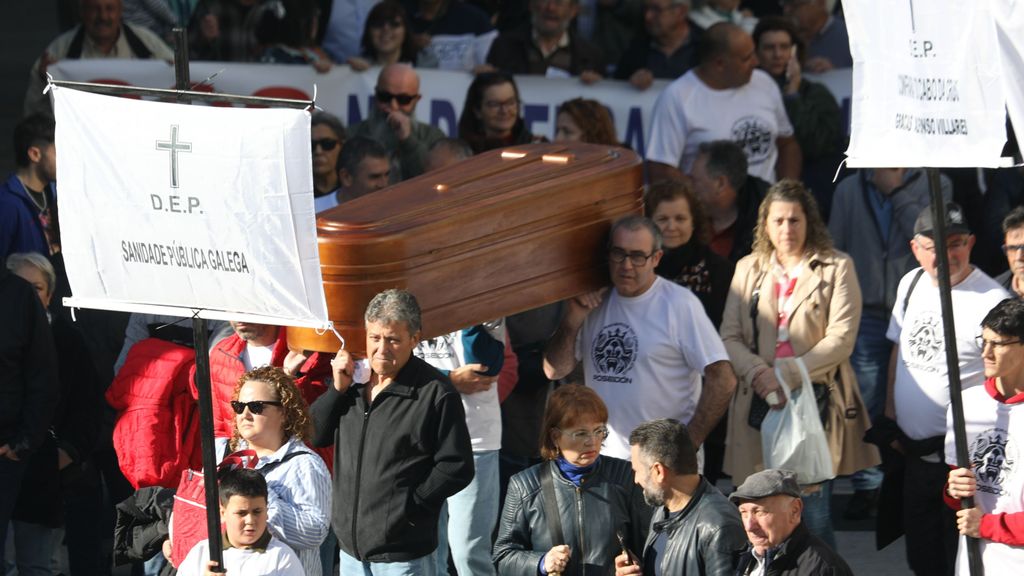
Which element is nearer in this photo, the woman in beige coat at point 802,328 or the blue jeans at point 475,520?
the blue jeans at point 475,520

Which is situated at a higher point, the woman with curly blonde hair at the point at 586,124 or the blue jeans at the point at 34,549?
the woman with curly blonde hair at the point at 586,124

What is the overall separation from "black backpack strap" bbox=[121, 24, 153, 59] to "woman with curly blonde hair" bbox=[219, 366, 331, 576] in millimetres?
4895

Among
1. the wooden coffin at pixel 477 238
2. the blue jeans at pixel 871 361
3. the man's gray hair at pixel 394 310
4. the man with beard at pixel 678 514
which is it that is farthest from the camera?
the blue jeans at pixel 871 361

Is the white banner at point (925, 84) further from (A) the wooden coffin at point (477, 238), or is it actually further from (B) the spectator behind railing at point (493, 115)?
(B) the spectator behind railing at point (493, 115)

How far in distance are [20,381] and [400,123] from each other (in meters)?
2.76

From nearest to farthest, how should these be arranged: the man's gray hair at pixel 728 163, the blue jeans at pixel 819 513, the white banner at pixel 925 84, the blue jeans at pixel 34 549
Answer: the white banner at pixel 925 84 → the blue jeans at pixel 819 513 → the blue jeans at pixel 34 549 → the man's gray hair at pixel 728 163

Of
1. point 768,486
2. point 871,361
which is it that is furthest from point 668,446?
point 871,361

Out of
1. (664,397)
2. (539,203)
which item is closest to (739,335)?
(664,397)

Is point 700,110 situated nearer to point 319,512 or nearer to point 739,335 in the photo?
point 739,335

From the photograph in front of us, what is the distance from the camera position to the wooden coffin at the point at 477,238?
6469mm

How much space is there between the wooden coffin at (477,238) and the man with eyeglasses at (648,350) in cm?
17

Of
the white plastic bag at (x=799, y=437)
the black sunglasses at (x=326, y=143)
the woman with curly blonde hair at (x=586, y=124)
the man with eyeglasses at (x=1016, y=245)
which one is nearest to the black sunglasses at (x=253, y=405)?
the white plastic bag at (x=799, y=437)

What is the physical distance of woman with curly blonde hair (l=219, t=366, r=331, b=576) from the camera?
6070mm

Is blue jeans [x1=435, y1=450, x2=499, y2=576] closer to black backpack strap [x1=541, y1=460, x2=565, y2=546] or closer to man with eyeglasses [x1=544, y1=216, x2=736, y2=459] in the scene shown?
man with eyeglasses [x1=544, y1=216, x2=736, y2=459]
